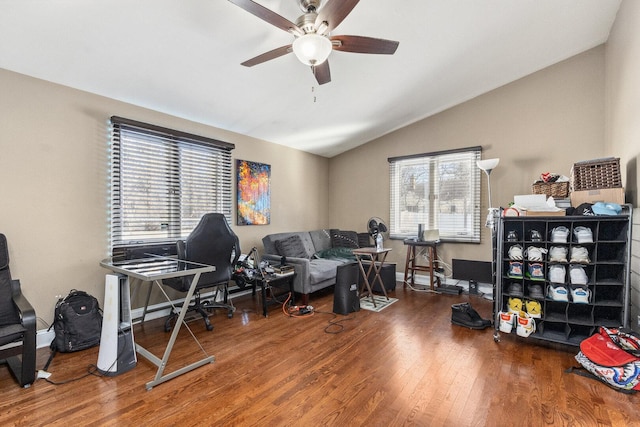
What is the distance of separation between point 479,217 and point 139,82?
15.0 ft

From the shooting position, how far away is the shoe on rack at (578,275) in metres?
2.52

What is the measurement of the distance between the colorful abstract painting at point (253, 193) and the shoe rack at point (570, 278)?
309cm

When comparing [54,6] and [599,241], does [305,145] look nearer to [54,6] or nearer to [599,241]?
[54,6]

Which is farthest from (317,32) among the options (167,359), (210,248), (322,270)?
(322,270)

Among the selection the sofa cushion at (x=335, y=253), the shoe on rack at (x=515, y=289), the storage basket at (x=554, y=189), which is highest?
the storage basket at (x=554, y=189)

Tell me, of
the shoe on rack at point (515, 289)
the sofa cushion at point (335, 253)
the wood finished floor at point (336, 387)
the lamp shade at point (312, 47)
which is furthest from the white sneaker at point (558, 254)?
the sofa cushion at point (335, 253)

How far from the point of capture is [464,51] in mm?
3160

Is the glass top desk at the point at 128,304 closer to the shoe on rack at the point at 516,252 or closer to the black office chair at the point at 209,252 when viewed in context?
the black office chair at the point at 209,252

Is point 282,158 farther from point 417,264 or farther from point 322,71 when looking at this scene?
point 417,264

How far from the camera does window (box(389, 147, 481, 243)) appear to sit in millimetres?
4508

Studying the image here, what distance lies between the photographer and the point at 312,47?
1.89 m

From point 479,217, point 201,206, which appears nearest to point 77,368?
point 201,206

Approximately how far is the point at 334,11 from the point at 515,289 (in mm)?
2861

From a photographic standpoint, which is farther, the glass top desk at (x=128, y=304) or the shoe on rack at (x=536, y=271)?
the shoe on rack at (x=536, y=271)
